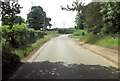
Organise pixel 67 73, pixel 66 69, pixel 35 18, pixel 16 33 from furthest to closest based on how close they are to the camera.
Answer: pixel 35 18 → pixel 16 33 → pixel 66 69 → pixel 67 73

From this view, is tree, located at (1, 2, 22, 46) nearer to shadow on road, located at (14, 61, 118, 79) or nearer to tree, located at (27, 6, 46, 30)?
shadow on road, located at (14, 61, 118, 79)

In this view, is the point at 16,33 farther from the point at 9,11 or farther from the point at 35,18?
the point at 35,18

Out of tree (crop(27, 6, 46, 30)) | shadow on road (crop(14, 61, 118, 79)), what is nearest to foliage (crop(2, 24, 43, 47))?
shadow on road (crop(14, 61, 118, 79))

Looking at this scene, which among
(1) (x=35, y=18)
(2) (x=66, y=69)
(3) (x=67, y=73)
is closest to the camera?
(3) (x=67, y=73)

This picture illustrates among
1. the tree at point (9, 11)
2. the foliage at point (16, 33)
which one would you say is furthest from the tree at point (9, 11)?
the foliage at point (16, 33)

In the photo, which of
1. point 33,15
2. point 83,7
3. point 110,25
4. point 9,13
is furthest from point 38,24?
point 9,13

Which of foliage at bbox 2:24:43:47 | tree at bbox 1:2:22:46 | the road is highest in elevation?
tree at bbox 1:2:22:46

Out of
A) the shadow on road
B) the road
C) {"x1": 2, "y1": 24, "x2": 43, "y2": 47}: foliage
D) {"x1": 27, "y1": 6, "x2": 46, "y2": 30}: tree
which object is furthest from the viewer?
{"x1": 27, "y1": 6, "x2": 46, "y2": 30}: tree

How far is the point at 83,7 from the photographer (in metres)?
18.8

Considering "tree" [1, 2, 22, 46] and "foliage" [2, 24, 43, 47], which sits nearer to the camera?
"tree" [1, 2, 22, 46]

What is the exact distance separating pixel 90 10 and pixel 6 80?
56.4ft

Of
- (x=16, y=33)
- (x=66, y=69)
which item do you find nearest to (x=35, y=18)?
(x=16, y=33)

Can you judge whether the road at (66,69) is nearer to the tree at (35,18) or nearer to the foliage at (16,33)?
the foliage at (16,33)

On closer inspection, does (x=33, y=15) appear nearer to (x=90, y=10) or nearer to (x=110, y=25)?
(x=90, y=10)
